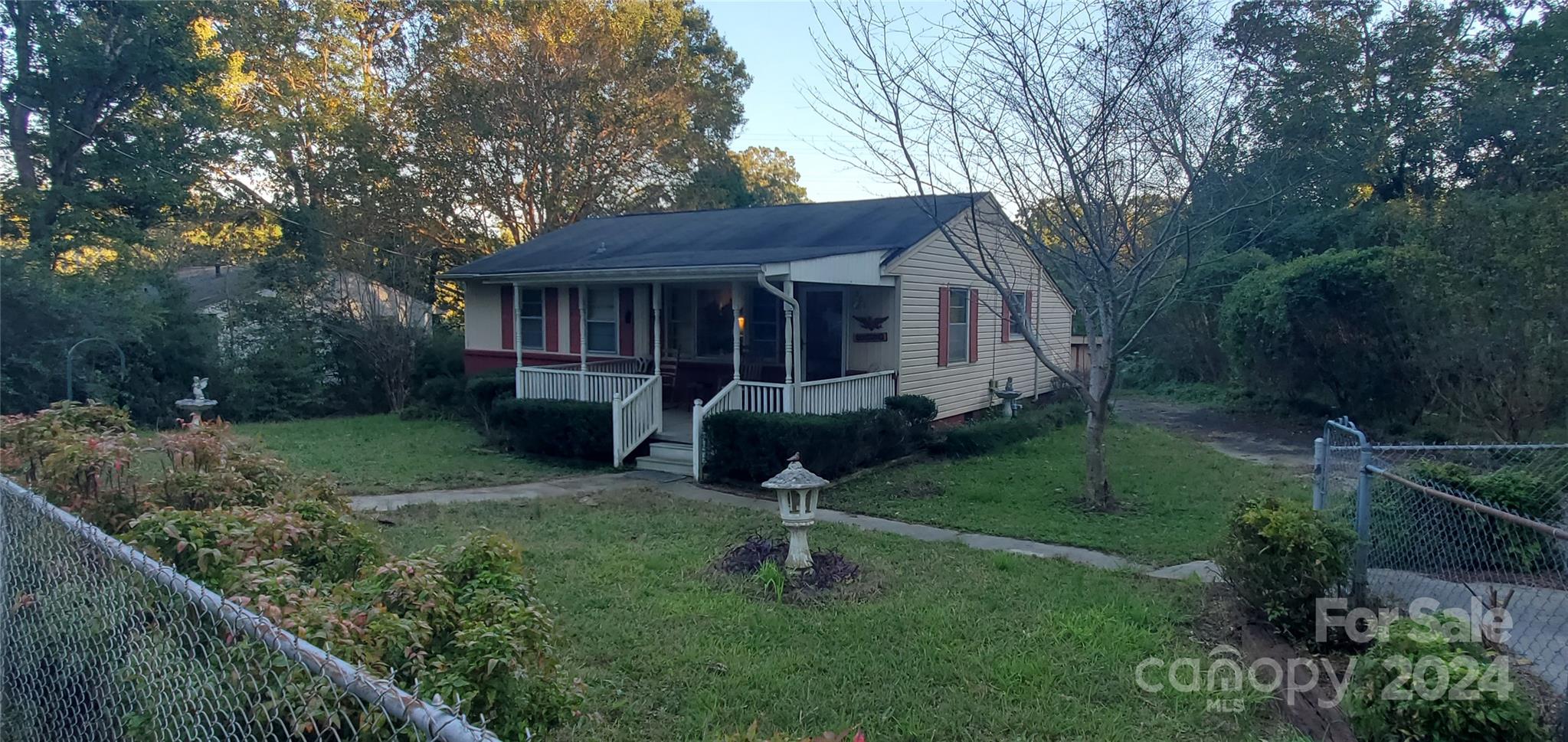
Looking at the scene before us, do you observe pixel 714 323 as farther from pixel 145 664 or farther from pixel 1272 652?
pixel 145 664

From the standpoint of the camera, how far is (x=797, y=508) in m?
6.31

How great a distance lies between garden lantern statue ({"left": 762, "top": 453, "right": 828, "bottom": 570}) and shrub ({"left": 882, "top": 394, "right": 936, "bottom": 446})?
5649 millimetres

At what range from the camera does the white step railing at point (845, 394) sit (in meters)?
10.9

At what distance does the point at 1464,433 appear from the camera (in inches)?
492

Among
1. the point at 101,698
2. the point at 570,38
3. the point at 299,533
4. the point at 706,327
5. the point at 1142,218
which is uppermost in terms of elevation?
the point at 570,38

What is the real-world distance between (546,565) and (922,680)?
3.20 metres

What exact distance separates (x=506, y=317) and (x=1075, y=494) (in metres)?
10.9

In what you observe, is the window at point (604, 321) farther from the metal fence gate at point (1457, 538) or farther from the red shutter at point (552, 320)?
the metal fence gate at point (1457, 538)

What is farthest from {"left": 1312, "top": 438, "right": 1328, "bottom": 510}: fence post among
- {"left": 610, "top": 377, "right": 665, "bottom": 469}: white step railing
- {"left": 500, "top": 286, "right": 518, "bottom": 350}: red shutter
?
{"left": 500, "top": 286, "right": 518, "bottom": 350}: red shutter

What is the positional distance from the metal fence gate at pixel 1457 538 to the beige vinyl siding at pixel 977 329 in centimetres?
479

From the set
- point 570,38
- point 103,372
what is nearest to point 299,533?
point 103,372

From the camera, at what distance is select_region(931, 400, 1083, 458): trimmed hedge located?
40.5ft

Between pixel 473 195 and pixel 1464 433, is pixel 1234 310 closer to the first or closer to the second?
pixel 1464 433

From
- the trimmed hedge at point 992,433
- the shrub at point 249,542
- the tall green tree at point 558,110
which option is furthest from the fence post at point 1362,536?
the tall green tree at point 558,110
